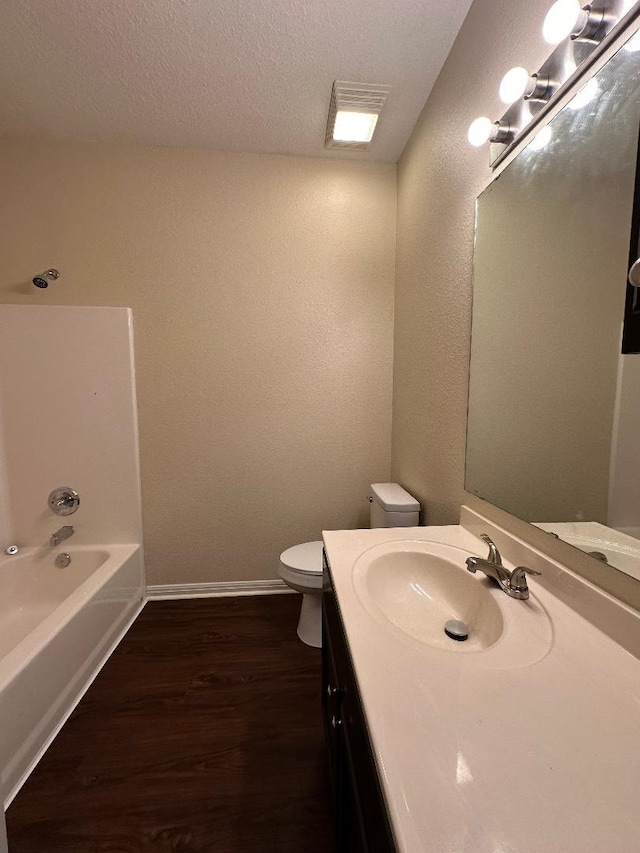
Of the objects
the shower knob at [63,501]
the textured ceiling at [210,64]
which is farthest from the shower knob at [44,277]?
the shower knob at [63,501]

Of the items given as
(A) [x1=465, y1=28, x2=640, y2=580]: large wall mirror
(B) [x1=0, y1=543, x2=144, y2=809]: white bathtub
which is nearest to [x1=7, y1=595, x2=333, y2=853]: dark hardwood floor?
(B) [x1=0, y1=543, x2=144, y2=809]: white bathtub

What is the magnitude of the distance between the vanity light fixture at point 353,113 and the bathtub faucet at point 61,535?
103 inches

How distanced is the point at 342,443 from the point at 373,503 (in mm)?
444

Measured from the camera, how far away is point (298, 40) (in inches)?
54.2

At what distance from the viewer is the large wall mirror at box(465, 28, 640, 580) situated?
2.33 ft

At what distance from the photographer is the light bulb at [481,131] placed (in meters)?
1.09

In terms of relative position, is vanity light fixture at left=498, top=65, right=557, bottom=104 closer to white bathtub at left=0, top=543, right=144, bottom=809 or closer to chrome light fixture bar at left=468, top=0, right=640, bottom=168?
chrome light fixture bar at left=468, top=0, right=640, bottom=168

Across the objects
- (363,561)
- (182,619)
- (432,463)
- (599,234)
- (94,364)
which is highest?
(599,234)

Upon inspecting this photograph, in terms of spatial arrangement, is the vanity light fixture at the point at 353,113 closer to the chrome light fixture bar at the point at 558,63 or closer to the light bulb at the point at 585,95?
the chrome light fixture bar at the point at 558,63

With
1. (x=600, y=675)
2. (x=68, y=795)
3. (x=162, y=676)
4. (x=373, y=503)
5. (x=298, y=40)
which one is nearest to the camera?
(x=600, y=675)

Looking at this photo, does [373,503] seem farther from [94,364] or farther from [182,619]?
[94,364]

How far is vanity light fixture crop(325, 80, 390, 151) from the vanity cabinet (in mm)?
2087

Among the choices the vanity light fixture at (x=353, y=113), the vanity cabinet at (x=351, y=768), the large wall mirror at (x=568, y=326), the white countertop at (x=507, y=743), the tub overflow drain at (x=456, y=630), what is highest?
the vanity light fixture at (x=353, y=113)

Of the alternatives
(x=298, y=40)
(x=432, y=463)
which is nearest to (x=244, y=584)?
(x=432, y=463)
